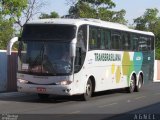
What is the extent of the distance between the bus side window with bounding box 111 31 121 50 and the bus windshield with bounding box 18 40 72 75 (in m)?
4.76

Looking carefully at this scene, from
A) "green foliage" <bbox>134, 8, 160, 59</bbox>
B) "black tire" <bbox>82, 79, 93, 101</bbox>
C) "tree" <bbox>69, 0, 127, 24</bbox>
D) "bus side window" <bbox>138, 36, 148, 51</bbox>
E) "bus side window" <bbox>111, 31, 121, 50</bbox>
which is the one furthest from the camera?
"green foliage" <bbox>134, 8, 160, 59</bbox>

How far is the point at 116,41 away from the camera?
23.3 m

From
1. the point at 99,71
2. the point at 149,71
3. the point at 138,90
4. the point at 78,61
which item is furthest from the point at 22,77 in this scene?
the point at 149,71

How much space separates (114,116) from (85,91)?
539 centimetres

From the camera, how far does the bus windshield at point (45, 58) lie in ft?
60.5

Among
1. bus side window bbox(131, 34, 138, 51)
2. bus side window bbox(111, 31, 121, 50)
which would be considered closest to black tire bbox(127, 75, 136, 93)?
bus side window bbox(131, 34, 138, 51)

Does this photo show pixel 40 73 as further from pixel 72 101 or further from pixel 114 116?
pixel 114 116

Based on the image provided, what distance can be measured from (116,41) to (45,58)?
560 centimetres

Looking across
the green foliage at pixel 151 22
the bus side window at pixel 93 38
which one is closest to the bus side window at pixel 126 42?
the bus side window at pixel 93 38

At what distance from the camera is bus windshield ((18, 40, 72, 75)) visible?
60.5 feet

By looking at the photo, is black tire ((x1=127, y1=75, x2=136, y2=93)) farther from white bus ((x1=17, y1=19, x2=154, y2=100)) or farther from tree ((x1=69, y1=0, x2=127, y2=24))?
tree ((x1=69, y1=0, x2=127, y2=24))

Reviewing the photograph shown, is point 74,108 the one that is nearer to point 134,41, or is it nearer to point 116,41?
point 116,41

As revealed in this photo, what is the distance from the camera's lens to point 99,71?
21.3 meters

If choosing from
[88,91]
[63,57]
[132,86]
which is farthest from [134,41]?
[63,57]
